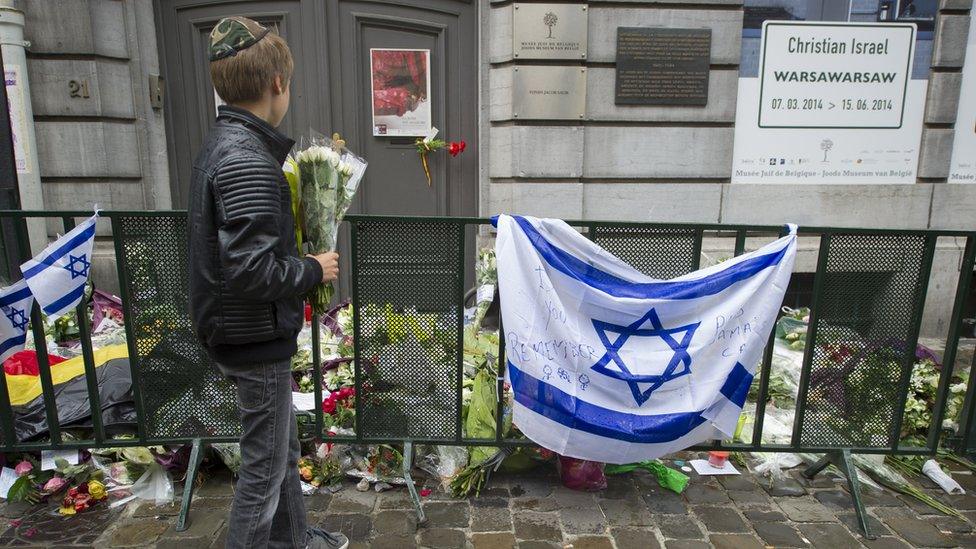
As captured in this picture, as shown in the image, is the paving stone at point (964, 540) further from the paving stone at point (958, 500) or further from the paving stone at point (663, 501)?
the paving stone at point (663, 501)

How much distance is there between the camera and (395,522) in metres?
2.99

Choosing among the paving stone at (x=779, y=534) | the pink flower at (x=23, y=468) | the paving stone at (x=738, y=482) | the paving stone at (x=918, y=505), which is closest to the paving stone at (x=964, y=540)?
the paving stone at (x=918, y=505)

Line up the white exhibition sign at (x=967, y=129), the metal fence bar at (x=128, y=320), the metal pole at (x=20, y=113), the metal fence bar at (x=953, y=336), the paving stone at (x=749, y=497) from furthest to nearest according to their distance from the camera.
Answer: the white exhibition sign at (x=967, y=129) < the metal pole at (x=20, y=113) < the paving stone at (x=749, y=497) < the metal fence bar at (x=953, y=336) < the metal fence bar at (x=128, y=320)

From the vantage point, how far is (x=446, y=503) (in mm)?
3164

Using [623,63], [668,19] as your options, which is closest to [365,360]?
[623,63]

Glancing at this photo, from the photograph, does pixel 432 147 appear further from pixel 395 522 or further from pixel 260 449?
pixel 260 449

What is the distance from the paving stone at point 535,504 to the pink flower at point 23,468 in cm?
257

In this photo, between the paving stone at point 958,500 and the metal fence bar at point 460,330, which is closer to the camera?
the metal fence bar at point 460,330

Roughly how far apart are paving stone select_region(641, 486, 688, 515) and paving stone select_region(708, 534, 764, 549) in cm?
24

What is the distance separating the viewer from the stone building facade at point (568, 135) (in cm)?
553

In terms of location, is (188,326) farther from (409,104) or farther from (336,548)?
(409,104)

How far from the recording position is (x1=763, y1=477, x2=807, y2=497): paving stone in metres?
3.31

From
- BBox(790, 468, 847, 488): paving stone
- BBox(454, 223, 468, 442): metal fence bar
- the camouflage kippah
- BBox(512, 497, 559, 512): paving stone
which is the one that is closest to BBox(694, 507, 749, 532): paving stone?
BBox(790, 468, 847, 488): paving stone

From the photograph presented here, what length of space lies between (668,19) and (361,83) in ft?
10.1
